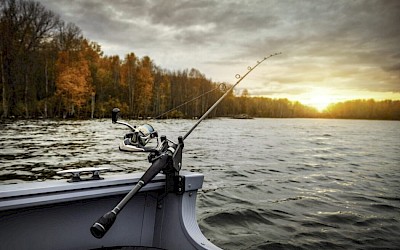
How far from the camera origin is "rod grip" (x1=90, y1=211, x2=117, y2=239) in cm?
166

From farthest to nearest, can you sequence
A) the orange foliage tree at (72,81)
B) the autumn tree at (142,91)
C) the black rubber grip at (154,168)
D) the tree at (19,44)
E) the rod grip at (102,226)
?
the autumn tree at (142,91), the orange foliage tree at (72,81), the tree at (19,44), the black rubber grip at (154,168), the rod grip at (102,226)

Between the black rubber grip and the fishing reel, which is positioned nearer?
the black rubber grip

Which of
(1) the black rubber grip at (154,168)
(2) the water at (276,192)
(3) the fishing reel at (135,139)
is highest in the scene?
(3) the fishing reel at (135,139)

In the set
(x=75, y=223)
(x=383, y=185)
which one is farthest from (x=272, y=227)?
(x=383, y=185)

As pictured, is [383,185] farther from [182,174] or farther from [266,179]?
[182,174]

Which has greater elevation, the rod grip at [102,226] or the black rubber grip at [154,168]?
the black rubber grip at [154,168]

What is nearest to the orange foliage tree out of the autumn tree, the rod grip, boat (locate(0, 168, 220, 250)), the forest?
the forest

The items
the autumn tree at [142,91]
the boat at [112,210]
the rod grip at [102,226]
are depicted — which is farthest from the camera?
the autumn tree at [142,91]

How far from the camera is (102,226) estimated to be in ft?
5.50

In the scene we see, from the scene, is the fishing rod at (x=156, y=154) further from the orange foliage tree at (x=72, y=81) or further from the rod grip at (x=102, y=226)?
the orange foliage tree at (x=72, y=81)

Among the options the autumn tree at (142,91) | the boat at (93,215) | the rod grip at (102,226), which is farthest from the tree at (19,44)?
the rod grip at (102,226)

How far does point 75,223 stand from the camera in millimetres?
2307

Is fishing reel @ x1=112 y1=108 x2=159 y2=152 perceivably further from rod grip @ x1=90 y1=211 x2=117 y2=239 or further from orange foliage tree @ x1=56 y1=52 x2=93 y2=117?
orange foliage tree @ x1=56 y1=52 x2=93 y2=117

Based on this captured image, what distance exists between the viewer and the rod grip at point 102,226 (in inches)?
65.3
